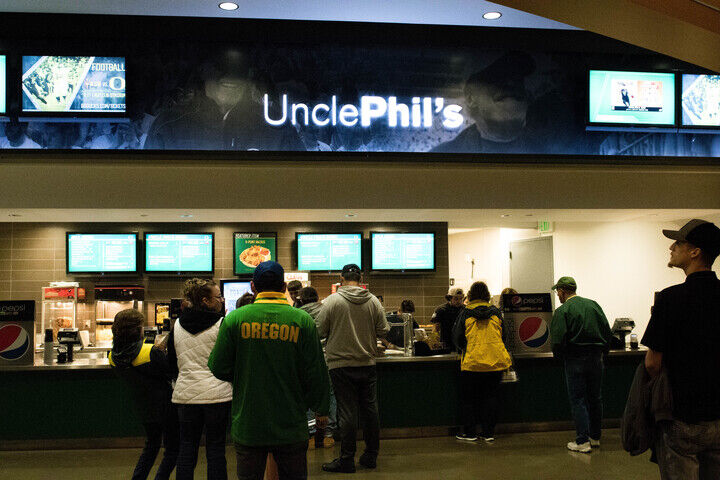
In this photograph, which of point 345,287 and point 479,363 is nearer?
point 345,287

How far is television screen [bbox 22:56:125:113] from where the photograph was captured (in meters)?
7.48

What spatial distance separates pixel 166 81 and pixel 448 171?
140 inches

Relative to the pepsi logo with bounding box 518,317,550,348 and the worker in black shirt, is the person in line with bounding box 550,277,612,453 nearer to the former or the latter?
the pepsi logo with bounding box 518,317,550,348

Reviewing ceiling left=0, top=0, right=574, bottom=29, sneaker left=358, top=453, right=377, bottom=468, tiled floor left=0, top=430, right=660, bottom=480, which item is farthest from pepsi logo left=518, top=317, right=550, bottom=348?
ceiling left=0, top=0, right=574, bottom=29

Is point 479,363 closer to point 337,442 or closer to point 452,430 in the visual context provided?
point 452,430

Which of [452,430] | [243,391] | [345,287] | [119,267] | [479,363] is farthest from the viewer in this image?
[119,267]

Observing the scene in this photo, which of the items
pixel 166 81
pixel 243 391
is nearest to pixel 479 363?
pixel 243 391

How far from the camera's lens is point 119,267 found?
8.58 m

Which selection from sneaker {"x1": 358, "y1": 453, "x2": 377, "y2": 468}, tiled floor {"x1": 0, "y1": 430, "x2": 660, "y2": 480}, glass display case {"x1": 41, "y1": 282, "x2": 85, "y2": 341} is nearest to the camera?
tiled floor {"x1": 0, "y1": 430, "x2": 660, "y2": 480}

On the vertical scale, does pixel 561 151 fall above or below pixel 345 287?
above

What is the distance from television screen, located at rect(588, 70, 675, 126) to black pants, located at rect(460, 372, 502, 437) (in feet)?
13.1

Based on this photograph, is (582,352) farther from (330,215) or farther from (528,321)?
(330,215)

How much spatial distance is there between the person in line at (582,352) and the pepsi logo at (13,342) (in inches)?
193

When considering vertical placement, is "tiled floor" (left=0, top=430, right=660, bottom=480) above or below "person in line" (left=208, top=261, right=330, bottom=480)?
below
